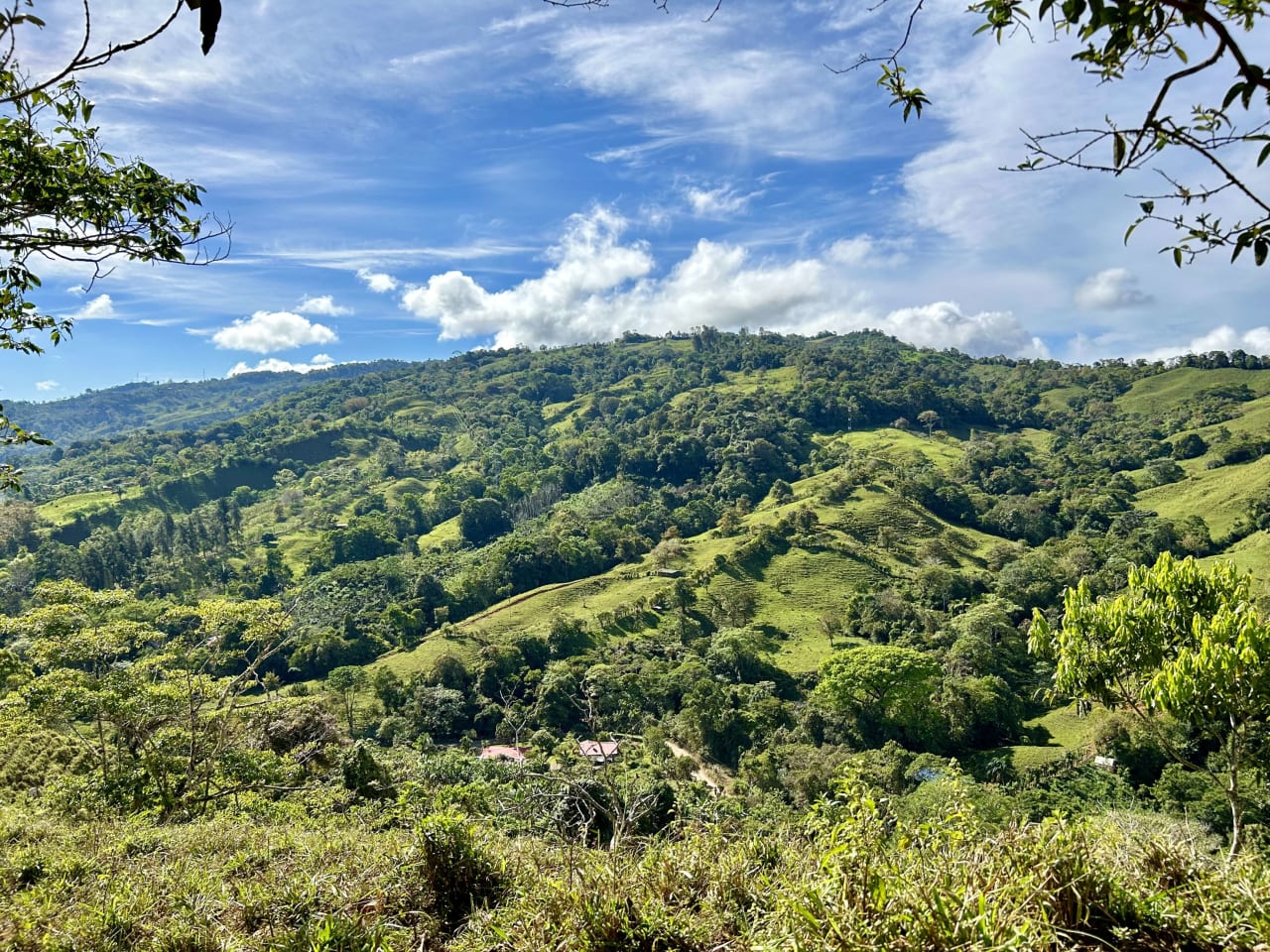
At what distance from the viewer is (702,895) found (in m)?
3.34

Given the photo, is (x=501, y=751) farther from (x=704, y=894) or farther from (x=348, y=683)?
(x=704, y=894)

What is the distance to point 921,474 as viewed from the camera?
2677 inches

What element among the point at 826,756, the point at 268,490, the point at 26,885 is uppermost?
the point at 268,490

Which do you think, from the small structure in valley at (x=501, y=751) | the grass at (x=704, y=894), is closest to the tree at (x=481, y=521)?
the small structure in valley at (x=501, y=751)

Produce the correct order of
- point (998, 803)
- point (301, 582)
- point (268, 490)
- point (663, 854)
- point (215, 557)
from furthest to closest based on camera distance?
point (268, 490) → point (215, 557) → point (301, 582) → point (998, 803) → point (663, 854)

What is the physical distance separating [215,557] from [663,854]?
259ft

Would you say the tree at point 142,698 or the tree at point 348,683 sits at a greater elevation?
the tree at point 142,698

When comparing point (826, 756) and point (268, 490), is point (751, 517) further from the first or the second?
point (268, 490)

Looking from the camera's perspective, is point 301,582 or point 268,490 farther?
point 268,490

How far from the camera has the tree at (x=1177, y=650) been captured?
19.7 ft

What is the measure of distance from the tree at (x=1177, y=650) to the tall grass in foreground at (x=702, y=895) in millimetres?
3693

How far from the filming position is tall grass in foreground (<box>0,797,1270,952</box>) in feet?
7.77

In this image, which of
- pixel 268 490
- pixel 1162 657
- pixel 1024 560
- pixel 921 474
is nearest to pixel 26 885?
pixel 1162 657

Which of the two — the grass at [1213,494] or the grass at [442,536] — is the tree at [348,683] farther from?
the grass at [1213,494]
